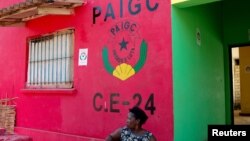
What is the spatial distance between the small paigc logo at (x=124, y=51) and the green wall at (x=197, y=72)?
603 millimetres

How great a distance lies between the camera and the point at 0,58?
899 cm

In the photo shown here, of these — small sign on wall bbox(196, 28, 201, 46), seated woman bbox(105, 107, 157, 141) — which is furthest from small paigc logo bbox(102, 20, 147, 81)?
seated woman bbox(105, 107, 157, 141)

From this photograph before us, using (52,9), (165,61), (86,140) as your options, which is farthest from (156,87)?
(52,9)

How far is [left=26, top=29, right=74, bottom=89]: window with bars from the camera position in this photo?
6.90 m

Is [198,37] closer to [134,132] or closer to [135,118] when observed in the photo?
[135,118]

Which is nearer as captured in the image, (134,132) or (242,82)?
(134,132)

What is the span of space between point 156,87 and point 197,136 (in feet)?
3.54

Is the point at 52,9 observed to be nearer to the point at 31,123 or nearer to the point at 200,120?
the point at 31,123

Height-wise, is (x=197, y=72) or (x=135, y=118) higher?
(x=197, y=72)

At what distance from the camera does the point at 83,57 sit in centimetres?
644

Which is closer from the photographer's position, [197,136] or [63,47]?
[197,136]

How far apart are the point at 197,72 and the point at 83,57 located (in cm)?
209

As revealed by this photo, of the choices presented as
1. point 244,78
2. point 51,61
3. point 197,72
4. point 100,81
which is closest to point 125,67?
point 100,81

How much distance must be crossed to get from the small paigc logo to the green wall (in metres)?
0.60
